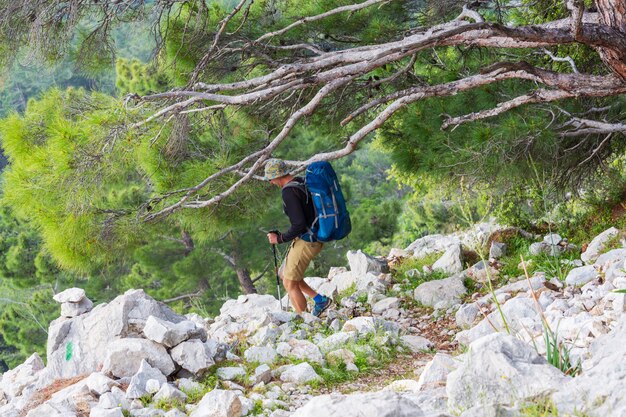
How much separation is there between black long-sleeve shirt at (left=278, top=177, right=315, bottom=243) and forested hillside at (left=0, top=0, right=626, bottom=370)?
1.21 ft

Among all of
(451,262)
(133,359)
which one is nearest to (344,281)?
(451,262)

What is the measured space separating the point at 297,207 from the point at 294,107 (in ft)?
5.92

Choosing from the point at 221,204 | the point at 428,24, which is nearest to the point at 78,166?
the point at 221,204

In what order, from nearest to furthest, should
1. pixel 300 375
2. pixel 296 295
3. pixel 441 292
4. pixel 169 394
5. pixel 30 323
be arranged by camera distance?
pixel 169 394 → pixel 300 375 → pixel 296 295 → pixel 441 292 → pixel 30 323

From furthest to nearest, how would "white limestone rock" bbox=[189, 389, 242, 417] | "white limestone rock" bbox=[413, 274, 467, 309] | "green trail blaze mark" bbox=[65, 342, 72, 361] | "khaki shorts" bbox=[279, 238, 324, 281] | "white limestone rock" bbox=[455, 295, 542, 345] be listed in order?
"white limestone rock" bbox=[413, 274, 467, 309]
"khaki shorts" bbox=[279, 238, 324, 281]
"green trail blaze mark" bbox=[65, 342, 72, 361]
"white limestone rock" bbox=[455, 295, 542, 345]
"white limestone rock" bbox=[189, 389, 242, 417]

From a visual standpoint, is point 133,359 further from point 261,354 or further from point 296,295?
point 296,295

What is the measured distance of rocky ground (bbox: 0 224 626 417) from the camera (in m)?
2.82

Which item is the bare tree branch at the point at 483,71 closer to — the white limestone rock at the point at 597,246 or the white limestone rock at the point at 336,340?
the white limestone rock at the point at 336,340

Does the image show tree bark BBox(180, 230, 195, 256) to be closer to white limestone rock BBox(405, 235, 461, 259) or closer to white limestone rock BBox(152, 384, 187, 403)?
white limestone rock BBox(405, 235, 461, 259)

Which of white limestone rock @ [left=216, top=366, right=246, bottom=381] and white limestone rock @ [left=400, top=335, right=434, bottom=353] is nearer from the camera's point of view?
white limestone rock @ [left=216, top=366, right=246, bottom=381]

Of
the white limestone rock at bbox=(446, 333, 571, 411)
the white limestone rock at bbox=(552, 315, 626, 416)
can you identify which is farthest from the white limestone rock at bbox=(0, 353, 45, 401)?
the white limestone rock at bbox=(552, 315, 626, 416)

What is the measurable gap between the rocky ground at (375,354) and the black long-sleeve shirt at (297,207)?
773 millimetres

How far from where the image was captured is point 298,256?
247 inches

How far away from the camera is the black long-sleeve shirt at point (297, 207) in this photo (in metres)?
5.95
